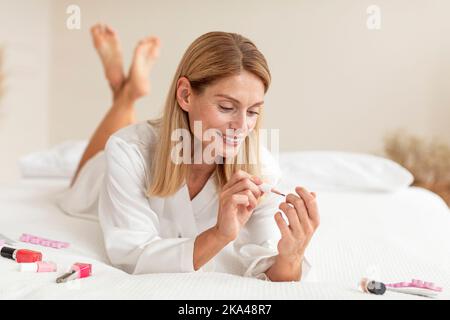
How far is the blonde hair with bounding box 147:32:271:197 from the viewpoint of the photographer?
3.91 ft

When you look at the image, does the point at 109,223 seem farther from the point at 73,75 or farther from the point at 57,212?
the point at 73,75

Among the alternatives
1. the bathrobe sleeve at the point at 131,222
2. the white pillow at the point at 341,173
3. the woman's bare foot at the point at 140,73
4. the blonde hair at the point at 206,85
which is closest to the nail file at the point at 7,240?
the bathrobe sleeve at the point at 131,222

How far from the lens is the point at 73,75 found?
125 inches

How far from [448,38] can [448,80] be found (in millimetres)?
184

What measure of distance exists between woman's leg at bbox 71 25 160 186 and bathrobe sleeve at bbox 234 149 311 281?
90cm

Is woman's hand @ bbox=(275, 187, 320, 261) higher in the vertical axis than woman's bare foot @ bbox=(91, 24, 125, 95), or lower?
lower

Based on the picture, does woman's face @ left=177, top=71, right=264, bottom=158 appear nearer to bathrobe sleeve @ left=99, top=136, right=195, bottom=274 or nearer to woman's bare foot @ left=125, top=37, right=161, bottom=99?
bathrobe sleeve @ left=99, top=136, right=195, bottom=274

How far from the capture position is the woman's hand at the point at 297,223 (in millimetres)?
1128

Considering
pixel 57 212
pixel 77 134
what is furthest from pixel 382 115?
Result: pixel 57 212

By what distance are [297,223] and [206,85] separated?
0.30 metres

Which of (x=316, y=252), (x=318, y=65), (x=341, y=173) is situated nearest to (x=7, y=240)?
(x=316, y=252)

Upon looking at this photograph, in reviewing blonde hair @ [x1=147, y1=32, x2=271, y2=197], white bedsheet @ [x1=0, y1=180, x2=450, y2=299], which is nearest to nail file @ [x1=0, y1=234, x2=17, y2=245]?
white bedsheet @ [x1=0, y1=180, x2=450, y2=299]

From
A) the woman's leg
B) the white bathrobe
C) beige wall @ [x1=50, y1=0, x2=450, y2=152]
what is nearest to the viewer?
the white bathrobe
